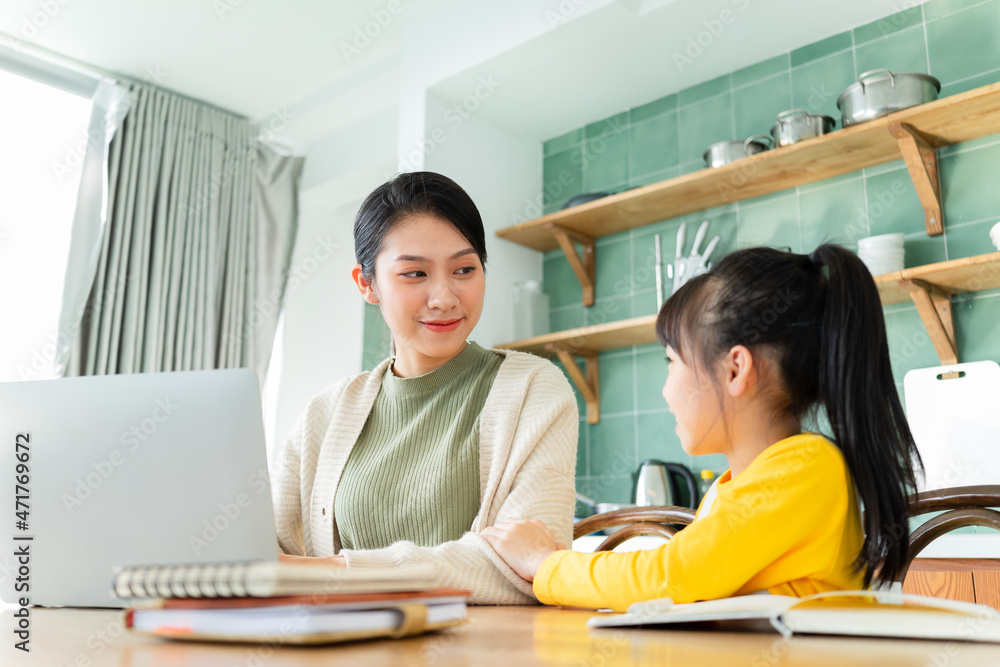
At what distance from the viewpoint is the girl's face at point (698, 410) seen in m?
0.95

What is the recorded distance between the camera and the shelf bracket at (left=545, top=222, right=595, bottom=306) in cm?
313

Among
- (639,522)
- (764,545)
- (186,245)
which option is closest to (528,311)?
(186,245)

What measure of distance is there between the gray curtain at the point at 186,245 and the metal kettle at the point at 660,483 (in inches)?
72.6

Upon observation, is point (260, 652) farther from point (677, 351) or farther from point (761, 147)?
point (761, 147)

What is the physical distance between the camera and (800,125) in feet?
8.21

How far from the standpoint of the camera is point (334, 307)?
4.05 meters

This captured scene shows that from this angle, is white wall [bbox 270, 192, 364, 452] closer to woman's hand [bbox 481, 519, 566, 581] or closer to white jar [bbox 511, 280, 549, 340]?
white jar [bbox 511, 280, 549, 340]

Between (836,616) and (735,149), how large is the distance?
2.30 m

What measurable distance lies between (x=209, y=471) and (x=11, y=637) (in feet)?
0.64

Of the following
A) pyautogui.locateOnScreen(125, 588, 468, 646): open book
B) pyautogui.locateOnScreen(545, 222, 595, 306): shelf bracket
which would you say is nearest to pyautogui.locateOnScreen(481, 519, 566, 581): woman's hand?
pyautogui.locateOnScreen(125, 588, 468, 646): open book

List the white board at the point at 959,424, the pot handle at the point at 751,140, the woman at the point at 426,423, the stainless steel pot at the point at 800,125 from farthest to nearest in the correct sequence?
the pot handle at the point at 751,140 < the stainless steel pot at the point at 800,125 < the white board at the point at 959,424 < the woman at the point at 426,423

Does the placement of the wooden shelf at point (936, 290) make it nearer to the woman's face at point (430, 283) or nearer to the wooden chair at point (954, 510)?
the wooden chair at point (954, 510)

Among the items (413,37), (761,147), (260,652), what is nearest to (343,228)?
(413,37)

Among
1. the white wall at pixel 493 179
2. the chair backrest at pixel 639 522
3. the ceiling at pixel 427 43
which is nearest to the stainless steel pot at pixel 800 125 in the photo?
the ceiling at pixel 427 43
